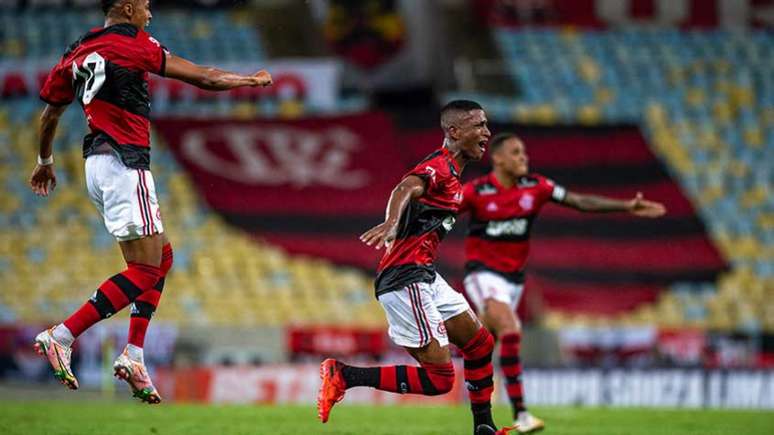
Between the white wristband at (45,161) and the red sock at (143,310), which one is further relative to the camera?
the white wristband at (45,161)

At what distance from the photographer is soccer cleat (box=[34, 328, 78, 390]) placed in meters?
8.01

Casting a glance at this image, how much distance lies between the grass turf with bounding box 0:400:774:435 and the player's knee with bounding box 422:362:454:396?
1.95 meters

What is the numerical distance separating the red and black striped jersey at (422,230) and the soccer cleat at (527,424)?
228 centimetres

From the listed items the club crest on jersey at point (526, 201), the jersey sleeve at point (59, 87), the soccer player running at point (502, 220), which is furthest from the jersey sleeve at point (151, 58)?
the club crest on jersey at point (526, 201)

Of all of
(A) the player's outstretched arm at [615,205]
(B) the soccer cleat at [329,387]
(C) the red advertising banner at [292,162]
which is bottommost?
(B) the soccer cleat at [329,387]

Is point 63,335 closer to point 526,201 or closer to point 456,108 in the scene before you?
point 456,108

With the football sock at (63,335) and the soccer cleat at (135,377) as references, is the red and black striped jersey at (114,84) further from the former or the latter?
the soccer cleat at (135,377)

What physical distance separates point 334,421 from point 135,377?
4226 millimetres

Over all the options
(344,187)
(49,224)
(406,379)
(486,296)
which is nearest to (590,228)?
(344,187)

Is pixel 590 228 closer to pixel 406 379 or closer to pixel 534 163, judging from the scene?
pixel 534 163

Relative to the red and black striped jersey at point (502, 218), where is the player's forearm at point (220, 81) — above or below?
above

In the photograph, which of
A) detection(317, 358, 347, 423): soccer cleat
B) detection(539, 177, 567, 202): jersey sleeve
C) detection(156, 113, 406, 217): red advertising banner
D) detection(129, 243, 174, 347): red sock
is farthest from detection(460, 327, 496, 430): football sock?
detection(156, 113, 406, 217): red advertising banner

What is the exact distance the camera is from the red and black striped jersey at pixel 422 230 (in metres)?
8.34

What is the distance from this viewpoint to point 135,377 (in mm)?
8086
